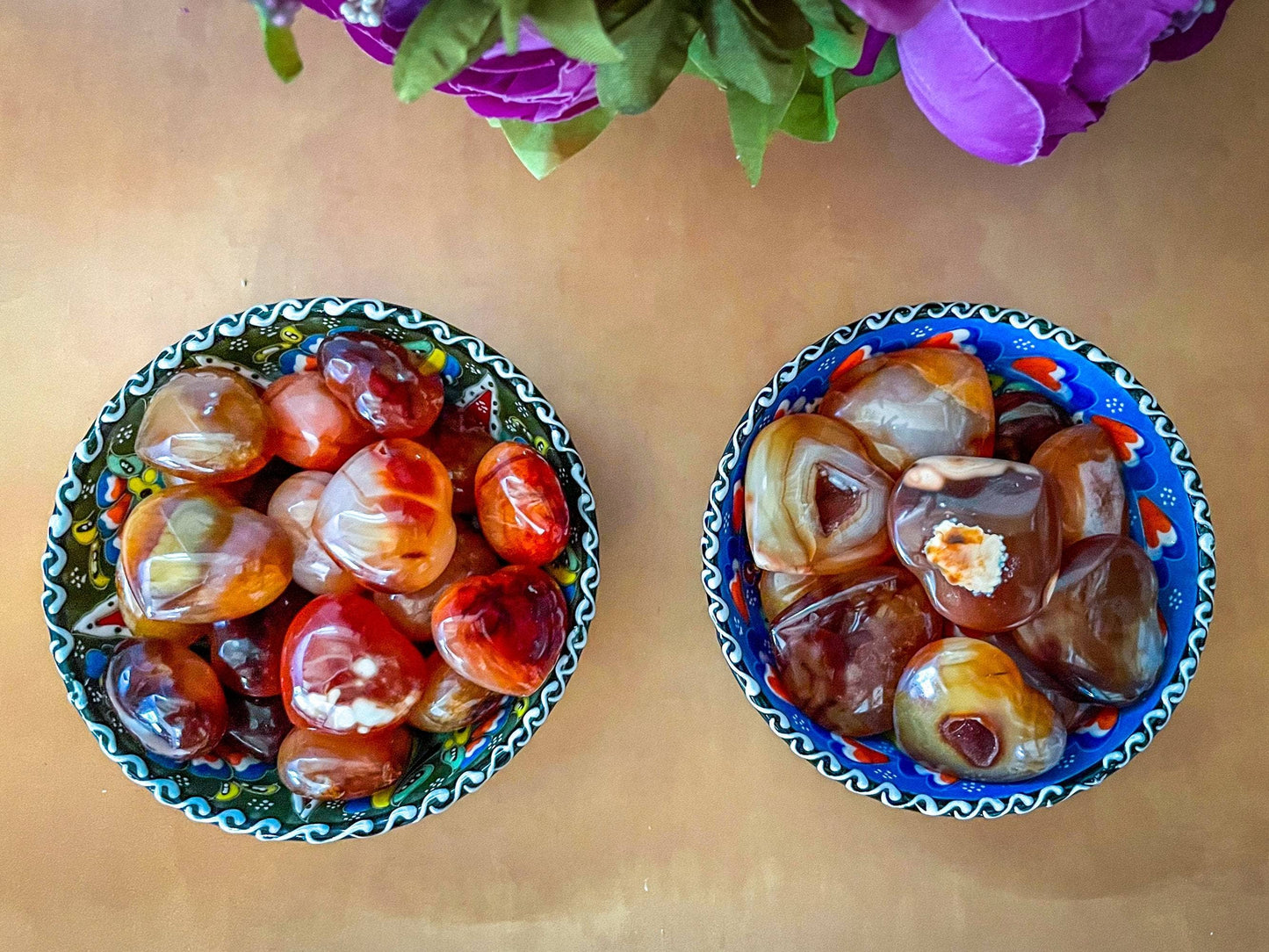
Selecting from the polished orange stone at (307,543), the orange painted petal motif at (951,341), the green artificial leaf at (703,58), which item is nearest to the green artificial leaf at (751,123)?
the green artificial leaf at (703,58)

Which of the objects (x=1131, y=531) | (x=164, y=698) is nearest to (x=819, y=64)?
(x=1131, y=531)

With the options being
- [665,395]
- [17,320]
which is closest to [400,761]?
[665,395]

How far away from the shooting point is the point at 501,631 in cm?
35

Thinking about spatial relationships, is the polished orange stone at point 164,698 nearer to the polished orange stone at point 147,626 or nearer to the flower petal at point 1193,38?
the polished orange stone at point 147,626

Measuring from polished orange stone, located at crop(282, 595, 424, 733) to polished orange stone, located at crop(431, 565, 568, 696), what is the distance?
2cm

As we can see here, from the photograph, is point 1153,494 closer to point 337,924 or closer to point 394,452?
point 394,452

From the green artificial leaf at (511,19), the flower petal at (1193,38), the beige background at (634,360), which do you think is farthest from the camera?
the beige background at (634,360)

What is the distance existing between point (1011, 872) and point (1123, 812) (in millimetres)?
61

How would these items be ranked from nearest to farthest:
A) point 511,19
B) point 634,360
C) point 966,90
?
point 511,19 < point 966,90 < point 634,360

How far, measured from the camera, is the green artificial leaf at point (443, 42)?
0.23 meters

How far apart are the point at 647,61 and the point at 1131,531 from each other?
0.93 feet

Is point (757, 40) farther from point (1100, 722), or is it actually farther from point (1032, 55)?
point (1100, 722)

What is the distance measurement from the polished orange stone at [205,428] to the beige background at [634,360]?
114mm

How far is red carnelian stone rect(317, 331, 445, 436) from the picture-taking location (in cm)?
37
